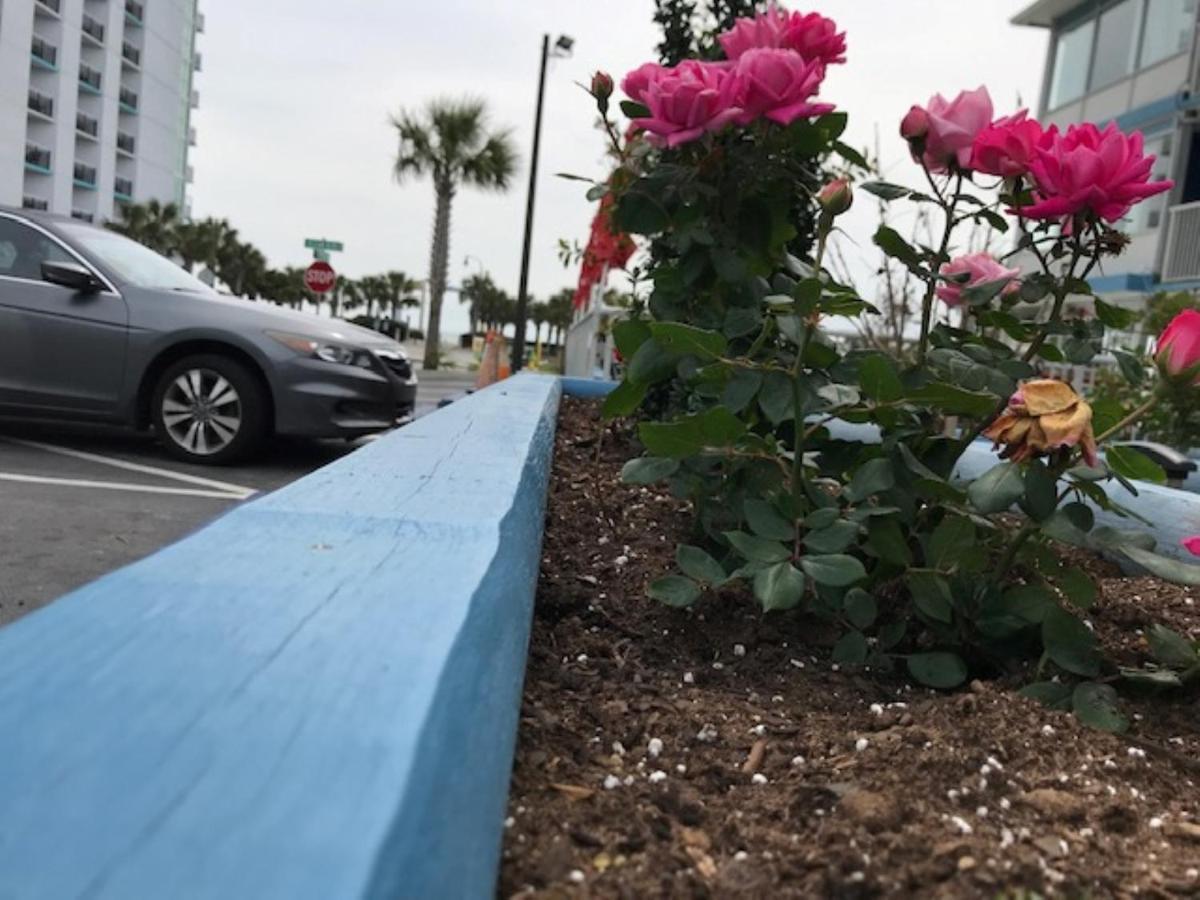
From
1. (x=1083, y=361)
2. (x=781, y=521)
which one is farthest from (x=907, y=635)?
(x=1083, y=361)

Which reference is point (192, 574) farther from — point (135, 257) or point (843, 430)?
point (135, 257)

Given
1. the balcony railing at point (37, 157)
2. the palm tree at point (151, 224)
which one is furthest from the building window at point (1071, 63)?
the balcony railing at point (37, 157)

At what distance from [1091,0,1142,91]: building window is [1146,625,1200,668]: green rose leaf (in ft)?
70.3

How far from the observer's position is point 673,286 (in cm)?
→ 235

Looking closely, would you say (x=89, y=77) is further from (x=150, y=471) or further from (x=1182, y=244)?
(x=150, y=471)

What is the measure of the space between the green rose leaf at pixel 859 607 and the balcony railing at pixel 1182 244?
18.1 metres

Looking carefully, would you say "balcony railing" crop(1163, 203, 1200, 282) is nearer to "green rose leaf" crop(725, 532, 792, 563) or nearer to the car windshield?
the car windshield

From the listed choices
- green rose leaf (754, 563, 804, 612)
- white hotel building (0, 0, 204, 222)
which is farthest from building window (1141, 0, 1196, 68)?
white hotel building (0, 0, 204, 222)

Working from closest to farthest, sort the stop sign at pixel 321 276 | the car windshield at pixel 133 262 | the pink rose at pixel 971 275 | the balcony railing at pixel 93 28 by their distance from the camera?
the pink rose at pixel 971 275, the car windshield at pixel 133 262, the stop sign at pixel 321 276, the balcony railing at pixel 93 28

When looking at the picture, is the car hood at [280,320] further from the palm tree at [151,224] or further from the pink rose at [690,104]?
the palm tree at [151,224]

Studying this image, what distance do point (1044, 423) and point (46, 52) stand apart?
76629 millimetres

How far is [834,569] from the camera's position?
1583 mm

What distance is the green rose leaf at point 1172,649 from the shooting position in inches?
65.6

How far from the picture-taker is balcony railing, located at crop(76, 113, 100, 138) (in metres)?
70.7
